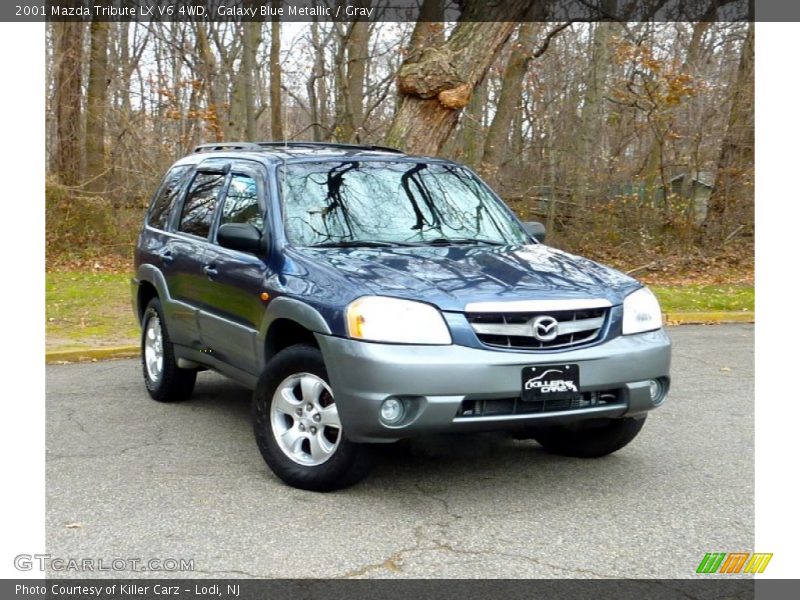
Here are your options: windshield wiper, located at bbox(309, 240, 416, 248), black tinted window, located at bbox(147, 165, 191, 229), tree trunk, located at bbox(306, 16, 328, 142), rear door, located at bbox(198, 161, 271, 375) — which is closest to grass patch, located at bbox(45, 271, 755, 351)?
black tinted window, located at bbox(147, 165, 191, 229)

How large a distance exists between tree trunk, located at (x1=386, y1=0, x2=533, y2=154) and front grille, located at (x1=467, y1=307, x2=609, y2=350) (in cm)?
717

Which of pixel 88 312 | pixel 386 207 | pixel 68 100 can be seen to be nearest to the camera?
pixel 386 207

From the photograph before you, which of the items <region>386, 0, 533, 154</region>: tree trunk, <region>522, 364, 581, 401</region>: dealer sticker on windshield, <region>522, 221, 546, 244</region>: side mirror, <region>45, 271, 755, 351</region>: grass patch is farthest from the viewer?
<region>386, 0, 533, 154</region>: tree trunk

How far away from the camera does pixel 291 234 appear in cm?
592

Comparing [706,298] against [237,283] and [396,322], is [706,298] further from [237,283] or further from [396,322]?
[396,322]

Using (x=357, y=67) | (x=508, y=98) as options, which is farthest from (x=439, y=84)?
(x=508, y=98)

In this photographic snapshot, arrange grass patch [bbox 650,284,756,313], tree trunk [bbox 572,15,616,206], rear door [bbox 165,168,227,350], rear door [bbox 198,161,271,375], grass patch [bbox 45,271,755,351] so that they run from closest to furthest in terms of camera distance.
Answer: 1. rear door [bbox 198,161,271,375]
2. rear door [bbox 165,168,227,350]
3. grass patch [bbox 45,271,755,351]
4. grass patch [bbox 650,284,756,313]
5. tree trunk [bbox 572,15,616,206]

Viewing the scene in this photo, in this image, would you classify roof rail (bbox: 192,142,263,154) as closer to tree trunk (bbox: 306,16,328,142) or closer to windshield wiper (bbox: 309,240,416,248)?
A: windshield wiper (bbox: 309,240,416,248)

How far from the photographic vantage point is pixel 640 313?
5484 millimetres

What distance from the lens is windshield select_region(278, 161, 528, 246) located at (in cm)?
602

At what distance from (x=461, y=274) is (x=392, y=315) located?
1.85ft

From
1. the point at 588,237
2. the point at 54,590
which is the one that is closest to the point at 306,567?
the point at 54,590

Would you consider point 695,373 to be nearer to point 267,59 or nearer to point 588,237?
point 588,237

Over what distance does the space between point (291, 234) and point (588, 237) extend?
50.1 ft
